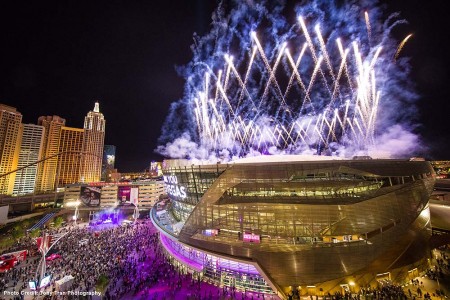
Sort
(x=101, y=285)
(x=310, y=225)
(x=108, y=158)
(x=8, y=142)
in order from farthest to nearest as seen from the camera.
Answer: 1. (x=108, y=158)
2. (x=8, y=142)
3. (x=101, y=285)
4. (x=310, y=225)

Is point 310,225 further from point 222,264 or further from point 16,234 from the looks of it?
point 16,234

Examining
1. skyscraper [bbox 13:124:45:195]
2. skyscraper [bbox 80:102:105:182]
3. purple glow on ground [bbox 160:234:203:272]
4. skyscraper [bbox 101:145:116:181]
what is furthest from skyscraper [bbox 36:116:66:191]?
purple glow on ground [bbox 160:234:203:272]

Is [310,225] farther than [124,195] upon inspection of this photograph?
No

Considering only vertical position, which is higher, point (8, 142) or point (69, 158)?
point (8, 142)

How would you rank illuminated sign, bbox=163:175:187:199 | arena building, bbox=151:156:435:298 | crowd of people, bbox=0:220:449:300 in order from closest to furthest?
arena building, bbox=151:156:435:298 < crowd of people, bbox=0:220:449:300 < illuminated sign, bbox=163:175:187:199

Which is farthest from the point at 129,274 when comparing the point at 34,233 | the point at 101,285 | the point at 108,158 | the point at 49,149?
the point at 108,158

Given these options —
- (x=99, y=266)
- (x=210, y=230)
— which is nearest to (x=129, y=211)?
(x=99, y=266)

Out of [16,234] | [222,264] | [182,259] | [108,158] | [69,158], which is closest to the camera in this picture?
[222,264]

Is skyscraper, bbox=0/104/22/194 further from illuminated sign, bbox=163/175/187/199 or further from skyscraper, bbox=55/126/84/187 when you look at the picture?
illuminated sign, bbox=163/175/187/199
